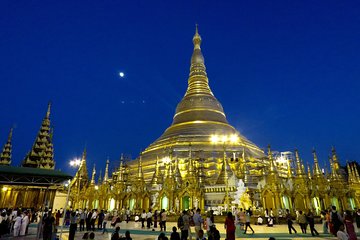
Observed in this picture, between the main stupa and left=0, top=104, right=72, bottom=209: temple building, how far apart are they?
1179cm

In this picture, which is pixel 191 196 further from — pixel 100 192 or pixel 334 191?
pixel 334 191

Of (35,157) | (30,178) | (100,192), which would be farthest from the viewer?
(35,157)

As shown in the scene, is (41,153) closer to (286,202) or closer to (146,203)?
(146,203)

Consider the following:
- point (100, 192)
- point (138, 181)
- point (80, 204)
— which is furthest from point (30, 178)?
point (80, 204)

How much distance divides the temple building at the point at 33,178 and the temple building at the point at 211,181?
513cm

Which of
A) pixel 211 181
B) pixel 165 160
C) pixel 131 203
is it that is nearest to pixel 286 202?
pixel 211 181

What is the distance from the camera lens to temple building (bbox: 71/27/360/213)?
77.4ft

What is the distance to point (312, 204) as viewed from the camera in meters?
23.3

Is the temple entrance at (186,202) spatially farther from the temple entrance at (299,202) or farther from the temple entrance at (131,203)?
the temple entrance at (299,202)

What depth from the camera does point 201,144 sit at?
3506 cm

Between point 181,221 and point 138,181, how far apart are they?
1809 cm

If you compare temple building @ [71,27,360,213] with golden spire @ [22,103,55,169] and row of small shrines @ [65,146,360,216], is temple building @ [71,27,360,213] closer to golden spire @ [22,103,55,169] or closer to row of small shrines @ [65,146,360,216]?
row of small shrines @ [65,146,360,216]

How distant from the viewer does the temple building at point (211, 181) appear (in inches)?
928

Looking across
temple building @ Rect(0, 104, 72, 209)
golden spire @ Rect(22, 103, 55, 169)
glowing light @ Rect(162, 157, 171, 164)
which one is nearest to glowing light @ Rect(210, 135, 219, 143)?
glowing light @ Rect(162, 157, 171, 164)
